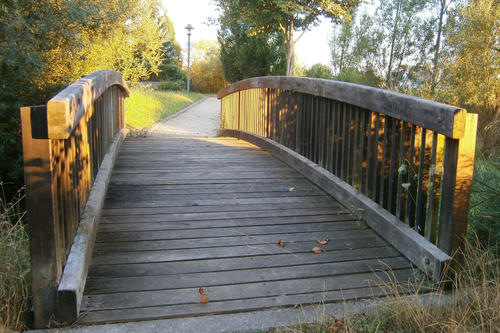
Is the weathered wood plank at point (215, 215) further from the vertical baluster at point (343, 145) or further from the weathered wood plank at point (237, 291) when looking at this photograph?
the weathered wood plank at point (237, 291)

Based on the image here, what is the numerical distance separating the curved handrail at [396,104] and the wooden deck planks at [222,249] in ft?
3.15

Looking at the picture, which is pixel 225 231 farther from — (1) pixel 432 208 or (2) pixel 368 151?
(1) pixel 432 208

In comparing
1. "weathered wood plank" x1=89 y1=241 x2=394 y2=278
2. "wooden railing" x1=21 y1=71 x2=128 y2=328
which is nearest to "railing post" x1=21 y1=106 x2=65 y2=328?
"wooden railing" x1=21 y1=71 x2=128 y2=328

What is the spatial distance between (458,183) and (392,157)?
0.80 meters

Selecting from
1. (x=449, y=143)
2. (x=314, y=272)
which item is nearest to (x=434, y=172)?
(x=449, y=143)

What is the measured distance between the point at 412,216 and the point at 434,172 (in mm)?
524

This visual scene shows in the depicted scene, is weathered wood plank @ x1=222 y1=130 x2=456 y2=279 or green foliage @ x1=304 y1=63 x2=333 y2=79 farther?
Result: green foliage @ x1=304 y1=63 x2=333 y2=79

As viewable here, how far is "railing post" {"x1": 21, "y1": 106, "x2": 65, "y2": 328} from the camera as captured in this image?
7.10ft

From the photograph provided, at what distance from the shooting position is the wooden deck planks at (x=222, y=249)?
102 inches

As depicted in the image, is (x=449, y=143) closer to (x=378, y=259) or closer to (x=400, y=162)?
(x=400, y=162)

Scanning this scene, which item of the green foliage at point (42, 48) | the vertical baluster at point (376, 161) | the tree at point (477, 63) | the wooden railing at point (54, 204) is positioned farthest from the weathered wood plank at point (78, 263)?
the tree at point (477, 63)

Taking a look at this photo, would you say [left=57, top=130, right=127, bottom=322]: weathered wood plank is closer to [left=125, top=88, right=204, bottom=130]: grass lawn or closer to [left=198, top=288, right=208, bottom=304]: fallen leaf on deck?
[left=198, top=288, right=208, bottom=304]: fallen leaf on deck

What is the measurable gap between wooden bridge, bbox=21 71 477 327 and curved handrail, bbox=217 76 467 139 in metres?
0.01

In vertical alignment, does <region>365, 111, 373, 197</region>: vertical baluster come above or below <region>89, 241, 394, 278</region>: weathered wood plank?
above
